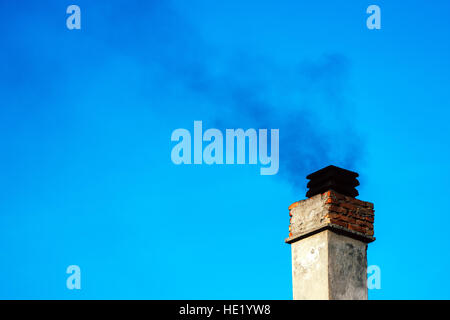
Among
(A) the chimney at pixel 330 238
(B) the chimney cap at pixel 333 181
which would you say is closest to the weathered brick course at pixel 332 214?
(A) the chimney at pixel 330 238

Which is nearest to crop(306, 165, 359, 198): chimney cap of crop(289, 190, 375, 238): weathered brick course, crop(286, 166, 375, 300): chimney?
crop(286, 166, 375, 300): chimney

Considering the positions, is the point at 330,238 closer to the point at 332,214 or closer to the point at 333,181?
the point at 332,214

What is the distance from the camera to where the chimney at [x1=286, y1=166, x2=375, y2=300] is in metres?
10.3

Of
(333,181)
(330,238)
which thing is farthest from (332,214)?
(333,181)

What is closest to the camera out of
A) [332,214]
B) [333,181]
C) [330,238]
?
[330,238]

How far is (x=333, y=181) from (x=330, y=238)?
928mm

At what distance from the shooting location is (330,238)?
10.5m

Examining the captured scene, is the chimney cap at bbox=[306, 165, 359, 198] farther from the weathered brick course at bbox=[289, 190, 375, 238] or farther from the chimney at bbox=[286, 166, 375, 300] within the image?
the weathered brick course at bbox=[289, 190, 375, 238]

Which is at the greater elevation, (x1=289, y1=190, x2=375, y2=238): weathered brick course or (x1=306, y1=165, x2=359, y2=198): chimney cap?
(x1=306, y1=165, x2=359, y2=198): chimney cap
